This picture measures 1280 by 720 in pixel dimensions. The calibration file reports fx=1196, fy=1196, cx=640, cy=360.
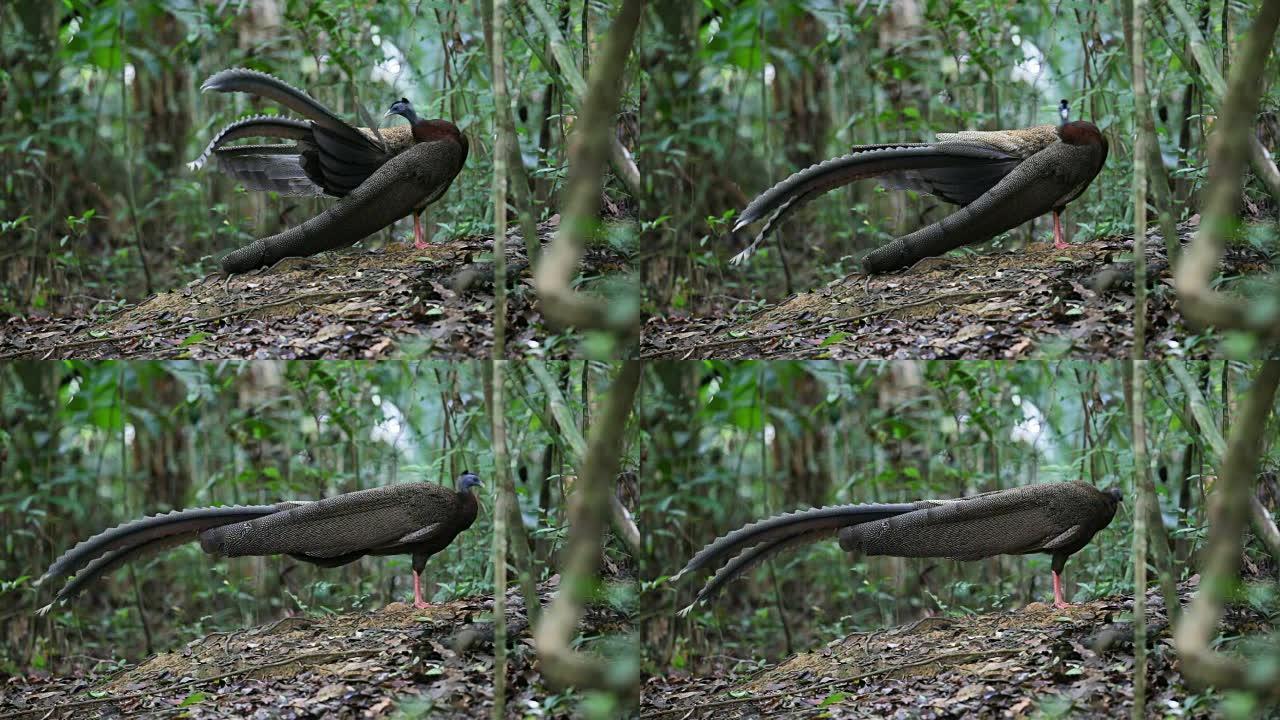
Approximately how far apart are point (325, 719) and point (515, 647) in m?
0.73

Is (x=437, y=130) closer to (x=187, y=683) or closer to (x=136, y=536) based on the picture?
(x=136, y=536)

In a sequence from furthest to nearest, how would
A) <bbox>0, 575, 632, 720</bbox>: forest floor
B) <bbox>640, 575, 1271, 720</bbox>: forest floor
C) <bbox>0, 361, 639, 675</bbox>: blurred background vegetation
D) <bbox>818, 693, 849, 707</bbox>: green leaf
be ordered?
1. <bbox>0, 361, 639, 675</bbox>: blurred background vegetation
2. <bbox>818, 693, 849, 707</bbox>: green leaf
3. <bbox>0, 575, 632, 720</bbox>: forest floor
4. <bbox>640, 575, 1271, 720</bbox>: forest floor

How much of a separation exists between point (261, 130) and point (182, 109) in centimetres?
163

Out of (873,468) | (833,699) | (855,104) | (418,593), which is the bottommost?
(833,699)

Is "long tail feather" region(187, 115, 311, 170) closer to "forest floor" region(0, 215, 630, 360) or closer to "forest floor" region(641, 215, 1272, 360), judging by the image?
"forest floor" region(0, 215, 630, 360)

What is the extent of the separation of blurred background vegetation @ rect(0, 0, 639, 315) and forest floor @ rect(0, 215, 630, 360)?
1.03ft

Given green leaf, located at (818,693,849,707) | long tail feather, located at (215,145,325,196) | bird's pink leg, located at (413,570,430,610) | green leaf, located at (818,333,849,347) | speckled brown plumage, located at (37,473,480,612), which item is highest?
long tail feather, located at (215,145,325,196)

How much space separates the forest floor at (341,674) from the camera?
440 centimetres

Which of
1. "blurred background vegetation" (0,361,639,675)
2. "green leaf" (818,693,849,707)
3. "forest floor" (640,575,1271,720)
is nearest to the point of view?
"forest floor" (640,575,1271,720)

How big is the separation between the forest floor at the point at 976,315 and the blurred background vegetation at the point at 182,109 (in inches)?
24.5

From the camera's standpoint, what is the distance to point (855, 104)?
5.70 m

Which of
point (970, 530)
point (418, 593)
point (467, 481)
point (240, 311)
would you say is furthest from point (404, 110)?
point (970, 530)

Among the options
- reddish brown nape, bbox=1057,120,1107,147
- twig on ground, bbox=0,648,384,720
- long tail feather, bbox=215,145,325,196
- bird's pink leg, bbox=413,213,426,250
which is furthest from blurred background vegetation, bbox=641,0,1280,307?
twig on ground, bbox=0,648,384,720

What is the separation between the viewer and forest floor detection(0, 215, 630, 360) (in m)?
4.62
